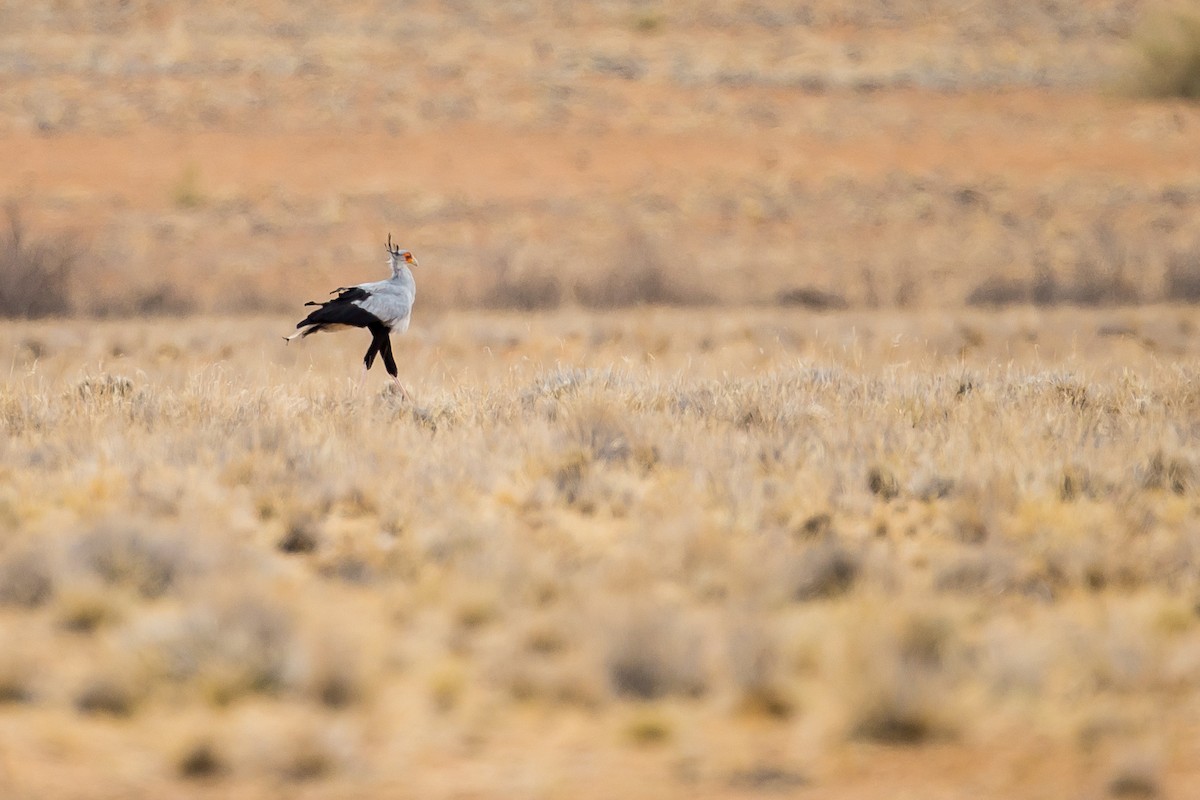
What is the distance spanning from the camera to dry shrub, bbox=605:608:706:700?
4949 millimetres

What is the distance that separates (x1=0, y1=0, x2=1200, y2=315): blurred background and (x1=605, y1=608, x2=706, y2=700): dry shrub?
728 inches

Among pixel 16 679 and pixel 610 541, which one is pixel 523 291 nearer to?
pixel 610 541

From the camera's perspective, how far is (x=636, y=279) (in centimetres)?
2398

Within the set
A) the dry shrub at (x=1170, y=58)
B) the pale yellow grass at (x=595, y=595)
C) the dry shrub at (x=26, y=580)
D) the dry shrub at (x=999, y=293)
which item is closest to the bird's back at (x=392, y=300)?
the pale yellow grass at (x=595, y=595)

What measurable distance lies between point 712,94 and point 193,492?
3914cm

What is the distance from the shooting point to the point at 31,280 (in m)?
21.8

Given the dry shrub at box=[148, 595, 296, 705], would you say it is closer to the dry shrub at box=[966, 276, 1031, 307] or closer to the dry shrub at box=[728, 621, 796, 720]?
the dry shrub at box=[728, 621, 796, 720]

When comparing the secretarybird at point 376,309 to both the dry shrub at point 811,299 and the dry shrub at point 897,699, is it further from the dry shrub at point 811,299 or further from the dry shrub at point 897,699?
the dry shrub at point 811,299

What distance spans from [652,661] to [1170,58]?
45.1 m

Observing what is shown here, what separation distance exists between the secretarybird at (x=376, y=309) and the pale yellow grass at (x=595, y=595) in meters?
0.58

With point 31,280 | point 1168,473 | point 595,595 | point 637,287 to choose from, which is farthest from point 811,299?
point 595,595

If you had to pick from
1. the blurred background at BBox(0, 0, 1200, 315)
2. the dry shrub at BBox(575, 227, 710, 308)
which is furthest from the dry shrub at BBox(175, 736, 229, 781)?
the dry shrub at BBox(575, 227, 710, 308)

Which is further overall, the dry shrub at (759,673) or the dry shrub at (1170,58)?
the dry shrub at (1170,58)

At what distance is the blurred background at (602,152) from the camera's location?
2466 cm
